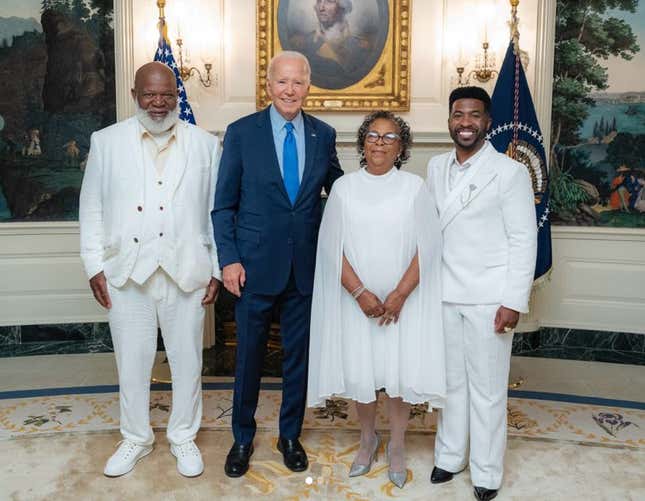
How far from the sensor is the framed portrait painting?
5.24 metres

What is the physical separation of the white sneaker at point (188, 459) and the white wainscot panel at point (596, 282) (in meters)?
3.50

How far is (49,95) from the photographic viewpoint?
5.48 m

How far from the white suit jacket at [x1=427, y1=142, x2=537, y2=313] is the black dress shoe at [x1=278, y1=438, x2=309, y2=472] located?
109cm

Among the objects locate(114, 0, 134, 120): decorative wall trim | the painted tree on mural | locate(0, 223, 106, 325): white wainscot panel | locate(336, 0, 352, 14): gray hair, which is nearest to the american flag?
locate(114, 0, 134, 120): decorative wall trim

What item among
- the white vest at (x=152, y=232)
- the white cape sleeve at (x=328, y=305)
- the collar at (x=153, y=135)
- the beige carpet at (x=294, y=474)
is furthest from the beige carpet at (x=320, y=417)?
the collar at (x=153, y=135)

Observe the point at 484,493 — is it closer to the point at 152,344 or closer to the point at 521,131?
the point at 152,344

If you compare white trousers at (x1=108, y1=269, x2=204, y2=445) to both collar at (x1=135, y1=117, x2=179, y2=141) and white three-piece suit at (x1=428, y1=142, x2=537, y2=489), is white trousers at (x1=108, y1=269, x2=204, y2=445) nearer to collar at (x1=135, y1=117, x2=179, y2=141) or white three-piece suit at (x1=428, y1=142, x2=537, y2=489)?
collar at (x1=135, y1=117, x2=179, y2=141)

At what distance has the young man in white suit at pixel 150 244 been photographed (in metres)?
3.08

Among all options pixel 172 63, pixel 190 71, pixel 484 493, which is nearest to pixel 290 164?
pixel 484 493

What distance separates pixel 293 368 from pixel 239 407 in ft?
1.08

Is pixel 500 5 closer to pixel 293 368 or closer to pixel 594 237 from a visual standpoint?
pixel 594 237

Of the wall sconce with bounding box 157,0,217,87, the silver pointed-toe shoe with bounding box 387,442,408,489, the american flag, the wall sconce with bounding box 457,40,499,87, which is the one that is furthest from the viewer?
the wall sconce with bounding box 157,0,217,87

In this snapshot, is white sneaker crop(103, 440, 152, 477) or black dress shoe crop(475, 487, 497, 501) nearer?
black dress shoe crop(475, 487, 497, 501)

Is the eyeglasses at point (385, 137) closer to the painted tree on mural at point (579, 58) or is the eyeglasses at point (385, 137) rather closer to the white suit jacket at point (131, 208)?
the white suit jacket at point (131, 208)
